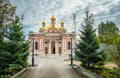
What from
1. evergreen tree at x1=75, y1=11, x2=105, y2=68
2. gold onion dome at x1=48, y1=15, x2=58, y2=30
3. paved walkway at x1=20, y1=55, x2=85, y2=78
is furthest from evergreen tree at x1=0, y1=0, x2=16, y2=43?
gold onion dome at x1=48, y1=15, x2=58, y2=30

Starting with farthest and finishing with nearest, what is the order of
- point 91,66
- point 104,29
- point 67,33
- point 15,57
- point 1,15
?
1. point 67,33
2. point 104,29
3. point 91,66
4. point 15,57
5. point 1,15

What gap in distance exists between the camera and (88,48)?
25.2m

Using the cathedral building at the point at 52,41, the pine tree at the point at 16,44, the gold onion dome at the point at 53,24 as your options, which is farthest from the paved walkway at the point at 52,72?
the gold onion dome at the point at 53,24

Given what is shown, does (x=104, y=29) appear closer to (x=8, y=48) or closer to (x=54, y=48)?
(x=54, y=48)

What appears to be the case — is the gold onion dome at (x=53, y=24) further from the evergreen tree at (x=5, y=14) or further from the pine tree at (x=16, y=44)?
the evergreen tree at (x=5, y=14)

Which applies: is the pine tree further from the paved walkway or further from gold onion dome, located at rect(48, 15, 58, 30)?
gold onion dome, located at rect(48, 15, 58, 30)

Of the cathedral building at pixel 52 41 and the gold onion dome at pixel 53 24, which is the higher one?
the gold onion dome at pixel 53 24

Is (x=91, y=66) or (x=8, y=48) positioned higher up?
(x=8, y=48)

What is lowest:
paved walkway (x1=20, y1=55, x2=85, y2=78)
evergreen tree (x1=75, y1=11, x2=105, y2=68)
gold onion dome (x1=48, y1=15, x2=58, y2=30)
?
paved walkway (x1=20, y1=55, x2=85, y2=78)

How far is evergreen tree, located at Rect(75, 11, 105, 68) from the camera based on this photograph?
2508 centimetres

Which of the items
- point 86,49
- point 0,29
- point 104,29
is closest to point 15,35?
point 86,49

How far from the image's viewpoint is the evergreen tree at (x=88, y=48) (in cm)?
2508

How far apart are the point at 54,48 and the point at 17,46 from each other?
58.0 m

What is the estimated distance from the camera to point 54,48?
8275 centimetres
